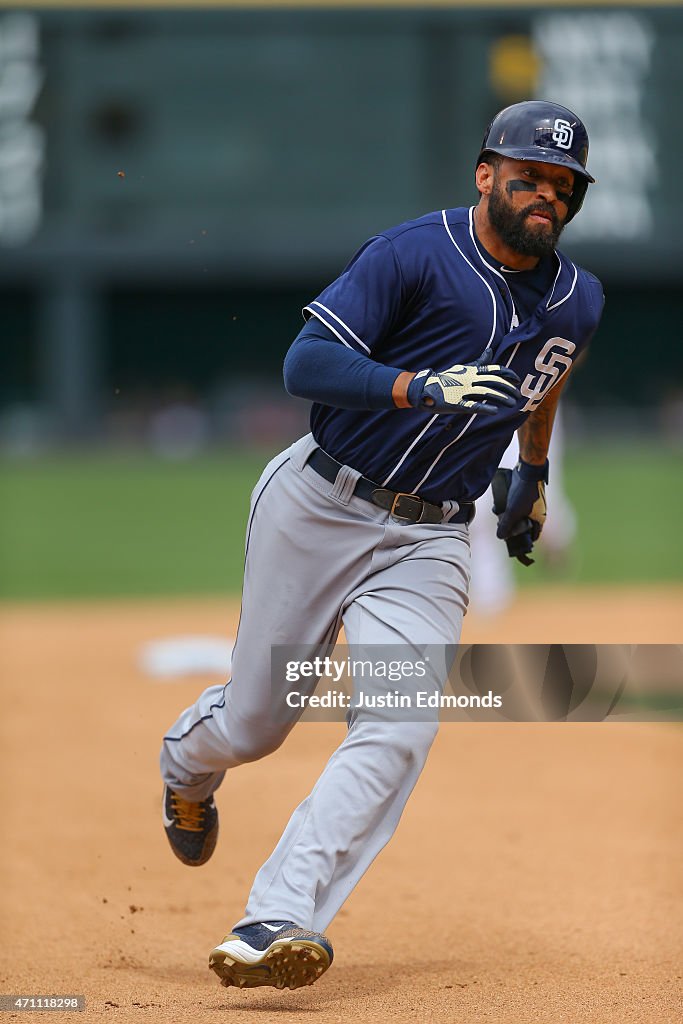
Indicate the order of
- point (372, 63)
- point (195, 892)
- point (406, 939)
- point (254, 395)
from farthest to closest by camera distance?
point (254, 395)
point (372, 63)
point (195, 892)
point (406, 939)

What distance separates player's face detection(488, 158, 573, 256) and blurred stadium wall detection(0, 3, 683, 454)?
2334cm

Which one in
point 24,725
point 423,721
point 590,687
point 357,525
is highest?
point 357,525

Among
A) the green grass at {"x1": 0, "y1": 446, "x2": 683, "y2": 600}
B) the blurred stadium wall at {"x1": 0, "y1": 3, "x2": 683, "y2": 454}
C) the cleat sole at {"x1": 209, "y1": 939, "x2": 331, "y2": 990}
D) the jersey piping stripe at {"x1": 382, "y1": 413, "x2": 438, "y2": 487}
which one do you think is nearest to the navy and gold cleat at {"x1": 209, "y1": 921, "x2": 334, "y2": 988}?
the cleat sole at {"x1": 209, "y1": 939, "x2": 331, "y2": 990}

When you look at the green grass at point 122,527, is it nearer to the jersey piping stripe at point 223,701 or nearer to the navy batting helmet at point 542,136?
the jersey piping stripe at point 223,701

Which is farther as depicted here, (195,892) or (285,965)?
(195,892)

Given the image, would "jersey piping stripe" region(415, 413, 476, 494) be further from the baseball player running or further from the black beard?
the black beard

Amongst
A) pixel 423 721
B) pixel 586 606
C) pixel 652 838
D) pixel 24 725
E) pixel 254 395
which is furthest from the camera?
pixel 254 395

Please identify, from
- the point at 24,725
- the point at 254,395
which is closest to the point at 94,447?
the point at 254,395

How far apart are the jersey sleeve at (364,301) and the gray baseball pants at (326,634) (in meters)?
0.33

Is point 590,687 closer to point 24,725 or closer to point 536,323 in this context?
point 536,323

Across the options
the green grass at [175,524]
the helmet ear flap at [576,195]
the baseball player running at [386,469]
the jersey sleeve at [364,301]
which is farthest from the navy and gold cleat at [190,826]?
the green grass at [175,524]

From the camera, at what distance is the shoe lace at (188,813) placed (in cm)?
362

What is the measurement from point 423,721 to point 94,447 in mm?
25617

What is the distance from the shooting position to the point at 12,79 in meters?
27.7
